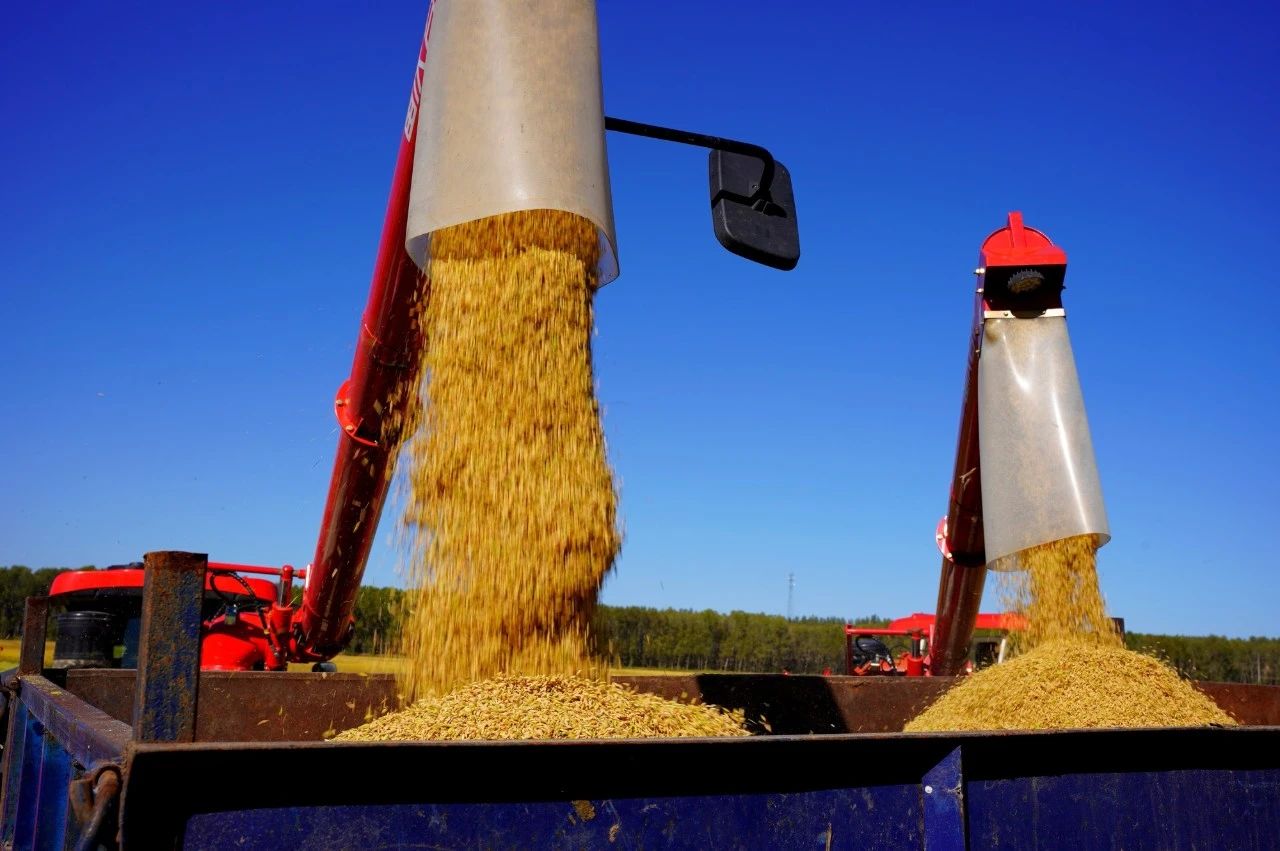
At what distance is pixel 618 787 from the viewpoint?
168 centimetres

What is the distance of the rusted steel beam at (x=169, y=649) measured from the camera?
1615mm

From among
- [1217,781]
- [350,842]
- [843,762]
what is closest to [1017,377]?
[1217,781]

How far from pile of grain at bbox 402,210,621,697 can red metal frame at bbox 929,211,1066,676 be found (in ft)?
8.73

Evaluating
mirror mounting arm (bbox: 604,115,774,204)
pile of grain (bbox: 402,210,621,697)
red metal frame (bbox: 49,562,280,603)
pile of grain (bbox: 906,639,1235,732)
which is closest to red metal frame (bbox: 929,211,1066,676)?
pile of grain (bbox: 906,639,1235,732)

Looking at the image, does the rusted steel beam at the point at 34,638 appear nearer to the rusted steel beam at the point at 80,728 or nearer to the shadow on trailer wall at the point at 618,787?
the rusted steel beam at the point at 80,728

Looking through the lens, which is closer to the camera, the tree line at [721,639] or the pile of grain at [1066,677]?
the pile of grain at [1066,677]

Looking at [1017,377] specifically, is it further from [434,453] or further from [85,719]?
[85,719]

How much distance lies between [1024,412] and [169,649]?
13.0ft

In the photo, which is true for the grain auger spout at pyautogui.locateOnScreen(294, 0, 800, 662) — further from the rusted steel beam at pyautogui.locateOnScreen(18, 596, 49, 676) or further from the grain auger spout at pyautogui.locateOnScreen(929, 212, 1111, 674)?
the grain auger spout at pyautogui.locateOnScreen(929, 212, 1111, 674)

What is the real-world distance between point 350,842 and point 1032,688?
9.52 feet

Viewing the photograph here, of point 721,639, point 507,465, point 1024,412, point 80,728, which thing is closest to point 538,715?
point 507,465

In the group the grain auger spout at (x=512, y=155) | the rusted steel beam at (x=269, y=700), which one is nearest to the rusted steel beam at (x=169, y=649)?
the grain auger spout at (x=512, y=155)

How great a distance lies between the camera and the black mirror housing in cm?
324

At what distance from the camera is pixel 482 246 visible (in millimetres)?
3006
